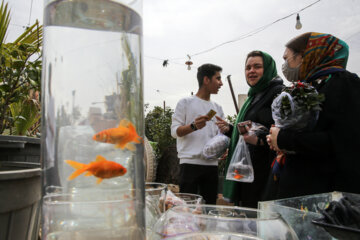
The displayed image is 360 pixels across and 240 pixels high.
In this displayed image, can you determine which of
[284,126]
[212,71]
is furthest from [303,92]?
[212,71]

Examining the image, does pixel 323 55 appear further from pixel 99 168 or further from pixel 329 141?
pixel 99 168

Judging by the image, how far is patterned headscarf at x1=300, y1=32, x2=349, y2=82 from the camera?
1356mm

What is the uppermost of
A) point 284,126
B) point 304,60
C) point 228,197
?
point 304,60

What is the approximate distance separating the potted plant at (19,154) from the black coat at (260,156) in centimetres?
132

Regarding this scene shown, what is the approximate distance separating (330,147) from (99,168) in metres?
1.14

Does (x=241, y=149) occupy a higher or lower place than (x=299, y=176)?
higher

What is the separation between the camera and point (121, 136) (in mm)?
Result: 373

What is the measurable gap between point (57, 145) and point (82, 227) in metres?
0.12

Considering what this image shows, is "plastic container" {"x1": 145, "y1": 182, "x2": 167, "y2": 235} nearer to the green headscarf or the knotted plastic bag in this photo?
the green headscarf

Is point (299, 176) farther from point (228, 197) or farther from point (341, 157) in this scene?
point (228, 197)

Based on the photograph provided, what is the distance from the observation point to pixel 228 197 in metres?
1.80

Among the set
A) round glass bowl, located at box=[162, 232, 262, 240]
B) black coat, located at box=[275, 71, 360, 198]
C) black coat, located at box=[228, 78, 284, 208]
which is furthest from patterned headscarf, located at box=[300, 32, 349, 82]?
round glass bowl, located at box=[162, 232, 262, 240]

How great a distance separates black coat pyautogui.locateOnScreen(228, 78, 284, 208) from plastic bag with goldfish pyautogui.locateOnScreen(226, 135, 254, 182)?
3.8 inches

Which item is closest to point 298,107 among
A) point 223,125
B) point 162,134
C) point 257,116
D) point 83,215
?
point 257,116
